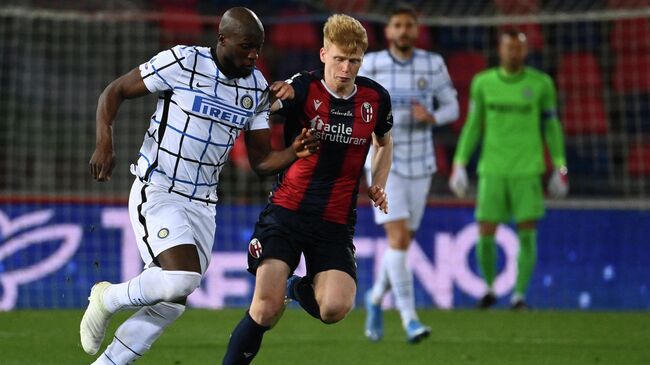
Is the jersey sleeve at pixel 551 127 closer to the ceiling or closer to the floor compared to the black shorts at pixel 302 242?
closer to the ceiling

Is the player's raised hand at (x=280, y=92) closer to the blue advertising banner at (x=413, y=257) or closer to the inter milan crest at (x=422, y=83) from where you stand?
the inter milan crest at (x=422, y=83)

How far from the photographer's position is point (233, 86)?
20.1 feet

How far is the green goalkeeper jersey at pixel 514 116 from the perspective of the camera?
37.3ft

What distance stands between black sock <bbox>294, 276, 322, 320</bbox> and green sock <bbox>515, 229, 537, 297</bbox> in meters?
5.02

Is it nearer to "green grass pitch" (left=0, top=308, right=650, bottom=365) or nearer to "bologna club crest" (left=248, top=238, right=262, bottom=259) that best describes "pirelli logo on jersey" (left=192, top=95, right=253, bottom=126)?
"bologna club crest" (left=248, top=238, right=262, bottom=259)

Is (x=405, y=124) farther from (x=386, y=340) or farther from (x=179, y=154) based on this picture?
(x=179, y=154)

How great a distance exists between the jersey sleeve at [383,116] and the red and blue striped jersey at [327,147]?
3cm

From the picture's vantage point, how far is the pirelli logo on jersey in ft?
20.0

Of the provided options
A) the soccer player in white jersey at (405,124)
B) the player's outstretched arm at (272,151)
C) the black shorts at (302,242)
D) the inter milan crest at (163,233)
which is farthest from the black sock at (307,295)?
the soccer player in white jersey at (405,124)

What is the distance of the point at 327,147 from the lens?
21.4 ft

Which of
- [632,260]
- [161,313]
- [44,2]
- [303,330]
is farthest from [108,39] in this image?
[161,313]

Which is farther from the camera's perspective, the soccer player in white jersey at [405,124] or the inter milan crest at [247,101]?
the soccer player in white jersey at [405,124]

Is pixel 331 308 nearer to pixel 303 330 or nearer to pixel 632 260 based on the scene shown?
pixel 303 330

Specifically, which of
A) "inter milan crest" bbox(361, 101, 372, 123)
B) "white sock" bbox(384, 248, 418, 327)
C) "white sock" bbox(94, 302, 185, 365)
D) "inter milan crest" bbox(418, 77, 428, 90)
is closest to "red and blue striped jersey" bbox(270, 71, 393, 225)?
"inter milan crest" bbox(361, 101, 372, 123)
